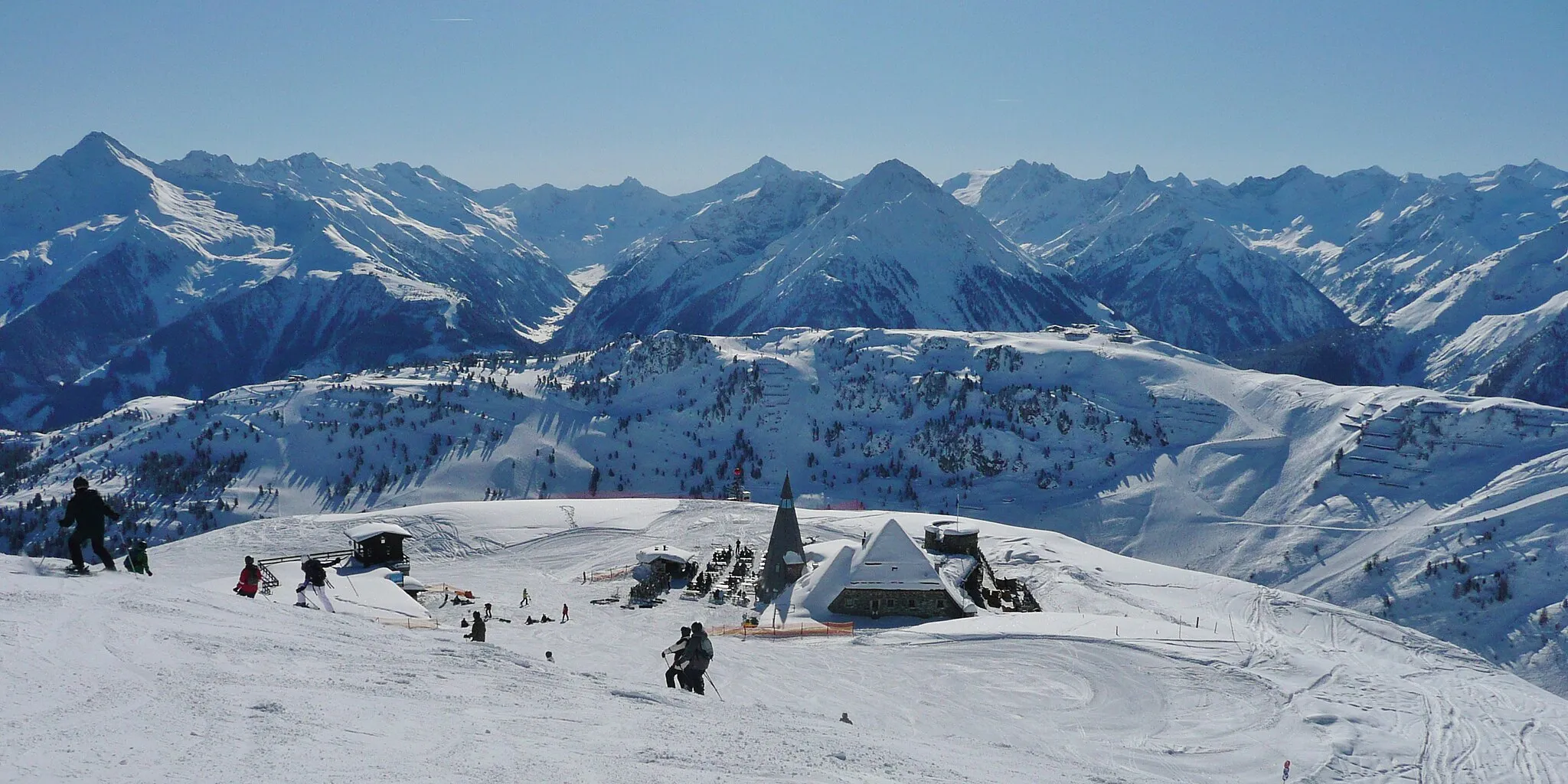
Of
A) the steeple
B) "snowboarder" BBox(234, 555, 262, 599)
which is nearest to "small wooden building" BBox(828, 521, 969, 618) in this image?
the steeple

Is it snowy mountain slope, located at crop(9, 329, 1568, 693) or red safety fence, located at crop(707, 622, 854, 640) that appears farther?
snowy mountain slope, located at crop(9, 329, 1568, 693)

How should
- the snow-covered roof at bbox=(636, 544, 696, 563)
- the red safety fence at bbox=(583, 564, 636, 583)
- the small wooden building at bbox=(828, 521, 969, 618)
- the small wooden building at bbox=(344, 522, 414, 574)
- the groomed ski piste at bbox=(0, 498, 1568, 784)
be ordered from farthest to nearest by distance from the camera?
the red safety fence at bbox=(583, 564, 636, 583), the snow-covered roof at bbox=(636, 544, 696, 563), the small wooden building at bbox=(344, 522, 414, 574), the small wooden building at bbox=(828, 521, 969, 618), the groomed ski piste at bbox=(0, 498, 1568, 784)

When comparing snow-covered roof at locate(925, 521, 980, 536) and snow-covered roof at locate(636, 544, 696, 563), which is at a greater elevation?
snow-covered roof at locate(925, 521, 980, 536)

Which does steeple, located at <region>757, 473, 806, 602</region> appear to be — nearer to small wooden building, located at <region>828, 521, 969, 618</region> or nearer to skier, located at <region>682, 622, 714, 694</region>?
small wooden building, located at <region>828, 521, 969, 618</region>

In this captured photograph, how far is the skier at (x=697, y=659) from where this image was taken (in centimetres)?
2470

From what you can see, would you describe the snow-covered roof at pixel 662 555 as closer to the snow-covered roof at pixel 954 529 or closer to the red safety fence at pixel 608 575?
the red safety fence at pixel 608 575

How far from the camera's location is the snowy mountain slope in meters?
124

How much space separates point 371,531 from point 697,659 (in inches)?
1585

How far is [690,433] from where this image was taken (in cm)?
19362

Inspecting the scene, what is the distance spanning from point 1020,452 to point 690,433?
67898 mm

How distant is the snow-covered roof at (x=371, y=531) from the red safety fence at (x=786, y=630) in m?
23.0

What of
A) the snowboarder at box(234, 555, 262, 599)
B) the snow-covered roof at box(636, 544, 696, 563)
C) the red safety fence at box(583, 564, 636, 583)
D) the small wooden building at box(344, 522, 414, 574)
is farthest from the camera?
the red safety fence at box(583, 564, 636, 583)

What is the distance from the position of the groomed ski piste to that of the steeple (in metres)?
1.53

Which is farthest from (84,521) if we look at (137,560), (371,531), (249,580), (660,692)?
(371,531)
